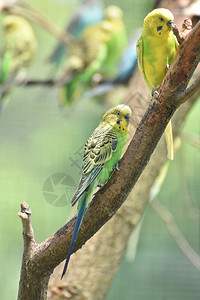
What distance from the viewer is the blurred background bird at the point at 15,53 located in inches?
65.6

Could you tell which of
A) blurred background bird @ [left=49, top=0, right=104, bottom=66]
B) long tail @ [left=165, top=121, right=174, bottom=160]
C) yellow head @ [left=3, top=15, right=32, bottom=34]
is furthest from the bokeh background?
long tail @ [left=165, top=121, right=174, bottom=160]

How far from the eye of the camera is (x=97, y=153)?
0.53 m

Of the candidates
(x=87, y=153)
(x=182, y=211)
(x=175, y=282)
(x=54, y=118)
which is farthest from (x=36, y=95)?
(x=87, y=153)

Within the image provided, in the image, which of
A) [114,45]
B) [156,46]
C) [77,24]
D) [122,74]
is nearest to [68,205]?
[122,74]

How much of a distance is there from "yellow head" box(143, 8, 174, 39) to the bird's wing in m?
0.12

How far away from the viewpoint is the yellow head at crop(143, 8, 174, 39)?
1.65 ft


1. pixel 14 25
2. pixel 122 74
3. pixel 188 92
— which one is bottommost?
pixel 122 74

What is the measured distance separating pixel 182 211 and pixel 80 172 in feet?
4.68

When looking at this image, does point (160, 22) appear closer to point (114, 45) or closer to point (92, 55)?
point (92, 55)

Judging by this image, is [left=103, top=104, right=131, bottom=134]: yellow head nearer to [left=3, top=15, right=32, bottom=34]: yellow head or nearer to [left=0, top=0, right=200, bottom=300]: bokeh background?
[left=0, top=0, right=200, bottom=300]: bokeh background

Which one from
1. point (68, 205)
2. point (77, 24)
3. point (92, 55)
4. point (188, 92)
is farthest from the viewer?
point (77, 24)

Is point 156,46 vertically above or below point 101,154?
above

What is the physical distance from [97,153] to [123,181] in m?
0.04

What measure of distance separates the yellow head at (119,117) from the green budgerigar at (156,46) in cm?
4
